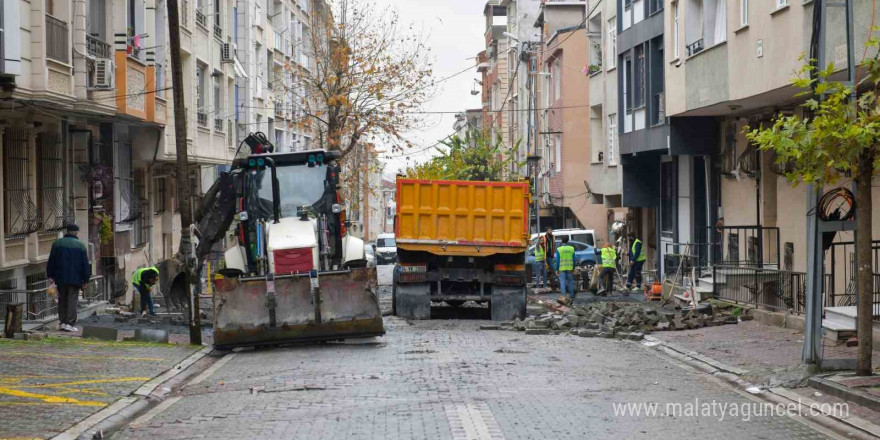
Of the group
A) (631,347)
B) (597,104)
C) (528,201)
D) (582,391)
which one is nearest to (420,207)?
(528,201)

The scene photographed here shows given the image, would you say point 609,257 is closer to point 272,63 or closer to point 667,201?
point 667,201

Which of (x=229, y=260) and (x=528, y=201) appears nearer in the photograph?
(x=229, y=260)

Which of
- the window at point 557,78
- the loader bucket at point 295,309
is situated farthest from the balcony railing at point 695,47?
the window at point 557,78

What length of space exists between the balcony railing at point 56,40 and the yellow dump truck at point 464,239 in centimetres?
692

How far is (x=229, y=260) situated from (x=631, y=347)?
22.6ft

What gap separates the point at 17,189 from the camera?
65.1 feet

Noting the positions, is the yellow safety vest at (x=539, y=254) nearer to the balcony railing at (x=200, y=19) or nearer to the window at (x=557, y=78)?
the balcony railing at (x=200, y=19)

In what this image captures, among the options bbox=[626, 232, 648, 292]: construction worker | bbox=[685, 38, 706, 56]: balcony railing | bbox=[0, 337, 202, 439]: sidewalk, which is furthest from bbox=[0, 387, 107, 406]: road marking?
bbox=[626, 232, 648, 292]: construction worker

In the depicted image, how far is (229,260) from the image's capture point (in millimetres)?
18234

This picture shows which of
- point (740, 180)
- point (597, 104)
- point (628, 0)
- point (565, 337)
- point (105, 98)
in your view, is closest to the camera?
point (565, 337)

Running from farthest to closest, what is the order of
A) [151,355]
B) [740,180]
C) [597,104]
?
[597,104] → [740,180] → [151,355]

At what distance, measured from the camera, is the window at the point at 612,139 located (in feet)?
124

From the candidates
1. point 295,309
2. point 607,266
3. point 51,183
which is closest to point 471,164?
point 607,266

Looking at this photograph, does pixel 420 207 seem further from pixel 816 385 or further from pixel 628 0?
pixel 628 0
